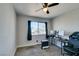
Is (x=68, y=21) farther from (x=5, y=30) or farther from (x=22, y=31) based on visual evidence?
(x=5, y=30)

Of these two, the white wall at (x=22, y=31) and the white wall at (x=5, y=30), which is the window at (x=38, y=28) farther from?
the white wall at (x=5, y=30)

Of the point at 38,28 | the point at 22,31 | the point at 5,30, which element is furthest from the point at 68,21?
the point at 5,30

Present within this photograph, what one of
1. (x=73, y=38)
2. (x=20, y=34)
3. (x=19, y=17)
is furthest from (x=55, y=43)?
(x=19, y=17)

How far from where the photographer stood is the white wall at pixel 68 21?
153 inches

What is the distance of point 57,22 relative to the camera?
17.2 ft

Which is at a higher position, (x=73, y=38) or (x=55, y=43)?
(x=73, y=38)

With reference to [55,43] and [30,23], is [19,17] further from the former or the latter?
[55,43]

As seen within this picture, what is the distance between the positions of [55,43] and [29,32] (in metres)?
1.83

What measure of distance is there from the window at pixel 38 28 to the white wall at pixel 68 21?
99 centimetres

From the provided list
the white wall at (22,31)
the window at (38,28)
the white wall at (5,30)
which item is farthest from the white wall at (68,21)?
the white wall at (5,30)

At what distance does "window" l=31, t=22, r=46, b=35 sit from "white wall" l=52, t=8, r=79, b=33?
0.99 m

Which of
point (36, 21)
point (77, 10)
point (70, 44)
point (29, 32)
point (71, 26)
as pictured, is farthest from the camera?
point (36, 21)

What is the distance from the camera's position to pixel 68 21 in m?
4.36

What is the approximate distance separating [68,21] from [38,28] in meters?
2.13
